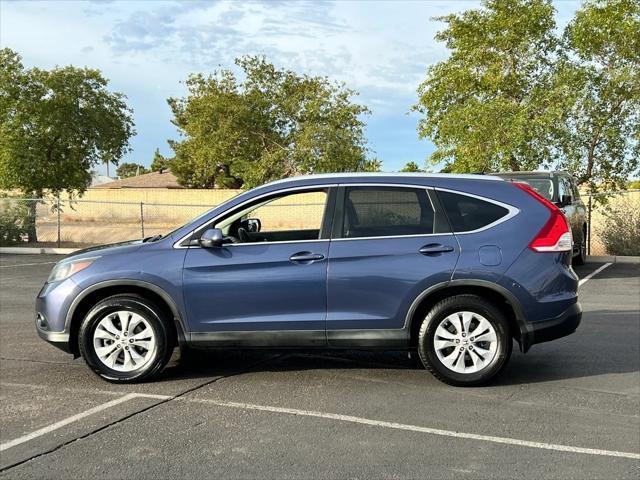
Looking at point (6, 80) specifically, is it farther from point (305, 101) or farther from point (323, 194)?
point (323, 194)

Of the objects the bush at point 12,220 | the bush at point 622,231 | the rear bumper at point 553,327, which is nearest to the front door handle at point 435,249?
the rear bumper at point 553,327

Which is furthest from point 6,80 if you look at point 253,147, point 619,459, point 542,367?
point 619,459

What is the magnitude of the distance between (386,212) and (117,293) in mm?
2434

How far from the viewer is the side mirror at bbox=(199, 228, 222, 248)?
19.1 feet

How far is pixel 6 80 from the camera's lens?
2217cm

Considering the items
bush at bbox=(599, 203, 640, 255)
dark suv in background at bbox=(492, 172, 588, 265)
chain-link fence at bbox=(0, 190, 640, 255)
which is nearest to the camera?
dark suv in background at bbox=(492, 172, 588, 265)

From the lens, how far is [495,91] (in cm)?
1858

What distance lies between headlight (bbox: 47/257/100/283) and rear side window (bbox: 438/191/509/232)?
3.07 metres

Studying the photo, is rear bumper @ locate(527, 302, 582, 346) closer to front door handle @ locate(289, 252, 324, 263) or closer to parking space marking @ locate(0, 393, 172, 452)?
front door handle @ locate(289, 252, 324, 263)

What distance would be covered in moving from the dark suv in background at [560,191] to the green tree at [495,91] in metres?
3.21

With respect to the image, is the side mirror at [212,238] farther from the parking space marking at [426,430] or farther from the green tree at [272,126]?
the green tree at [272,126]

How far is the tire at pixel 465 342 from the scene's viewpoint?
19.0 ft

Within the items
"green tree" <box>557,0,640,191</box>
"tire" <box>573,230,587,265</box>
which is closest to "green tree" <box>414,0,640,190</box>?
"green tree" <box>557,0,640,191</box>

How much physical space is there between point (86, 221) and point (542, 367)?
135 feet
